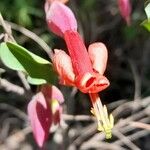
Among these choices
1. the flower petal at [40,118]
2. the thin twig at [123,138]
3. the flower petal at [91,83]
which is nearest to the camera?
the flower petal at [91,83]

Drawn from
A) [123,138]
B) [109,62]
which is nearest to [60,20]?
[123,138]

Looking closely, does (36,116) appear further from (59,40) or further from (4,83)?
(59,40)

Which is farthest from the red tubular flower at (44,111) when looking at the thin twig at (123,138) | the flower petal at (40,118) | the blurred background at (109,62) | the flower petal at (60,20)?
the blurred background at (109,62)

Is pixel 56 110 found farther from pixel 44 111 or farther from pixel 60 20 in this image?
pixel 60 20

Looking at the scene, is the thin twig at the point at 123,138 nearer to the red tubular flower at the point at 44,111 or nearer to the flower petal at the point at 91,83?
the red tubular flower at the point at 44,111

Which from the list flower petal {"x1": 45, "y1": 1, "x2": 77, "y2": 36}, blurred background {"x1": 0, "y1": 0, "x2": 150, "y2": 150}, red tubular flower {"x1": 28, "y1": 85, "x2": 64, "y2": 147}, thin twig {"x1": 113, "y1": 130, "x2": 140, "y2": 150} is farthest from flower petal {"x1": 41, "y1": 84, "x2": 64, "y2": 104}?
blurred background {"x1": 0, "y1": 0, "x2": 150, "y2": 150}

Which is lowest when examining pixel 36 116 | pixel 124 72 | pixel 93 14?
pixel 36 116

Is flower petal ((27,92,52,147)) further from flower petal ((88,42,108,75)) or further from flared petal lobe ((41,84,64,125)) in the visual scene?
flower petal ((88,42,108,75))

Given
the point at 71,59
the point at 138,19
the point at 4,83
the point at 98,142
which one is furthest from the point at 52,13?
the point at 138,19
